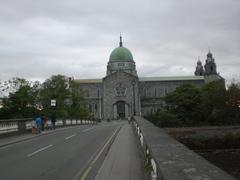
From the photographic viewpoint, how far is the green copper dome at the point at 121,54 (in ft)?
468

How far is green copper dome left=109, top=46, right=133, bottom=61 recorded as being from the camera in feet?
468

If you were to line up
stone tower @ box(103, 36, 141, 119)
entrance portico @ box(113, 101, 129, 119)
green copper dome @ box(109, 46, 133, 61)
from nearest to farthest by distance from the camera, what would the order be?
stone tower @ box(103, 36, 141, 119)
entrance portico @ box(113, 101, 129, 119)
green copper dome @ box(109, 46, 133, 61)

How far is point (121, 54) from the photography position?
142750 mm

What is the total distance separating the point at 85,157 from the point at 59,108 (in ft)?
175

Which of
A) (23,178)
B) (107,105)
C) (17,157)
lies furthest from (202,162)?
(107,105)

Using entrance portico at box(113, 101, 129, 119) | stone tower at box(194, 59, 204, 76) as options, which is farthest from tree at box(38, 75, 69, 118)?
stone tower at box(194, 59, 204, 76)

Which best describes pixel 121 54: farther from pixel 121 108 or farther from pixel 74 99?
pixel 74 99

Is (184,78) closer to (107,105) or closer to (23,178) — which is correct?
(107,105)

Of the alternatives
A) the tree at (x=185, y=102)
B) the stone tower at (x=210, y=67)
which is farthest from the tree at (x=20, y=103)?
the stone tower at (x=210, y=67)

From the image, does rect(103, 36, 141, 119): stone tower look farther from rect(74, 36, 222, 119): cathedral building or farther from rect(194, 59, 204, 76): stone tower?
rect(194, 59, 204, 76): stone tower

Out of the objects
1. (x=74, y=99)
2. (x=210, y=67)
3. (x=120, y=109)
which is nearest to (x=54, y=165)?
(x=74, y=99)

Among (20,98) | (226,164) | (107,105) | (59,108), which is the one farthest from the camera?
(107,105)

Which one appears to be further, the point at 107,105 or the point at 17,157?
the point at 107,105

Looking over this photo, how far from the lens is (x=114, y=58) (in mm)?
143375
